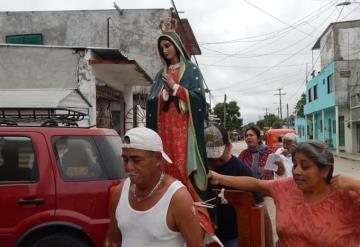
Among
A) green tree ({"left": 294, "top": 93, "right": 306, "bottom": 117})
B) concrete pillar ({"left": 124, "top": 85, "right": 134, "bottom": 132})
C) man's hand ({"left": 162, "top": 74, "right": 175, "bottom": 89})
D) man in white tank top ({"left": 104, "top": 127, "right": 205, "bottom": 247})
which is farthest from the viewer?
green tree ({"left": 294, "top": 93, "right": 306, "bottom": 117})

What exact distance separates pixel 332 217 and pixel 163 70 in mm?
1518

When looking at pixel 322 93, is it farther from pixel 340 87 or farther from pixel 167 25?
pixel 167 25

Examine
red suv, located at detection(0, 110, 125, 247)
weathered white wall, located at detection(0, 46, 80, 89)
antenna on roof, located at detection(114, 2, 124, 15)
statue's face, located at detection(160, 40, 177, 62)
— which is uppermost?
antenna on roof, located at detection(114, 2, 124, 15)

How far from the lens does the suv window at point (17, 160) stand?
15.3 ft

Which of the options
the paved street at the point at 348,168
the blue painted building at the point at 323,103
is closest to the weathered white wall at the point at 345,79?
the blue painted building at the point at 323,103

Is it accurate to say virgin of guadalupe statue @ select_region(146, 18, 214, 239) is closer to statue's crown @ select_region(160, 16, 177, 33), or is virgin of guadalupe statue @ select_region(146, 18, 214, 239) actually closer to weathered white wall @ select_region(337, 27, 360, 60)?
statue's crown @ select_region(160, 16, 177, 33)

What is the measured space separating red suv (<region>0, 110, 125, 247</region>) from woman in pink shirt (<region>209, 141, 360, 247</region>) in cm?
248

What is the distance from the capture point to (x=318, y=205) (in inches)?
98.2

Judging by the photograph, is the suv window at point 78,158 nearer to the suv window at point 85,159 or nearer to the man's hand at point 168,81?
the suv window at point 85,159

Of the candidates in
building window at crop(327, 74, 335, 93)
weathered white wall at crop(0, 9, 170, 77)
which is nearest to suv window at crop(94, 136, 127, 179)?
weathered white wall at crop(0, 9, 170, 77)

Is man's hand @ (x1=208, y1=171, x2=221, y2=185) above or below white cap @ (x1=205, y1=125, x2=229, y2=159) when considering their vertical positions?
below

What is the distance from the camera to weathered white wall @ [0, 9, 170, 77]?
69.9ft

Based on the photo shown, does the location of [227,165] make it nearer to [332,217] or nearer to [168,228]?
[332,217]

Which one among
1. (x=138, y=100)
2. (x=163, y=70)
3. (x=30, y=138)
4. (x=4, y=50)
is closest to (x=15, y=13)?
(x=138, y=100)
